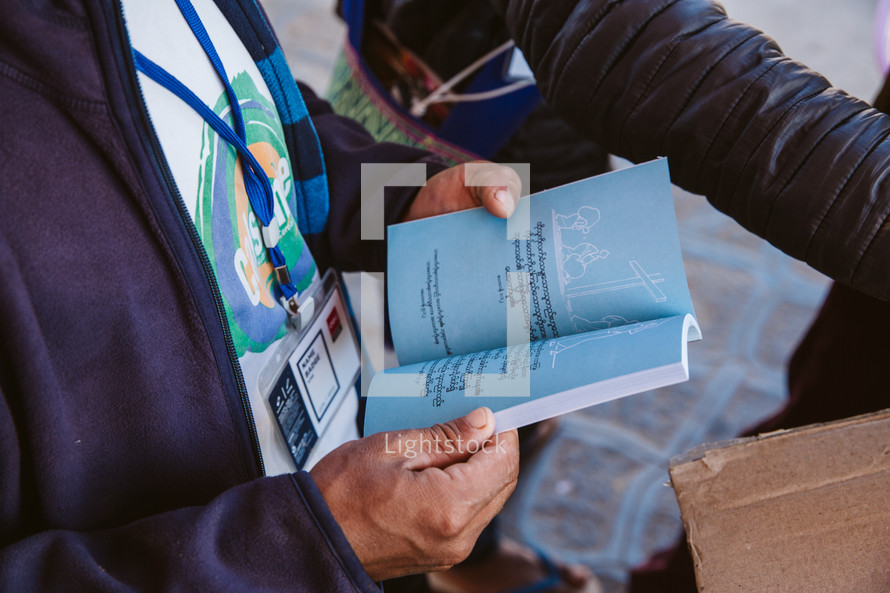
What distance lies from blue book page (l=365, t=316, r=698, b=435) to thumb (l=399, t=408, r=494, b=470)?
0.02m

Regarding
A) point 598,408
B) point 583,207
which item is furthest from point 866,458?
point 598,408

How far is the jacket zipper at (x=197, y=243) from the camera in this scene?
457mm

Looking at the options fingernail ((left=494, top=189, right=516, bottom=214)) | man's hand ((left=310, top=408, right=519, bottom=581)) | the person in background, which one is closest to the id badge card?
man's hand ((left=310, top=408, right=519, bottom=581))

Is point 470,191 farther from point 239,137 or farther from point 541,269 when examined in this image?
point 239,137

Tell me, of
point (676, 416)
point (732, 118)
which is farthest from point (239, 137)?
point (676, 416)

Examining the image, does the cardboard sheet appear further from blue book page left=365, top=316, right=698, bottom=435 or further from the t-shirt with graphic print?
the t-shirt with graphic print

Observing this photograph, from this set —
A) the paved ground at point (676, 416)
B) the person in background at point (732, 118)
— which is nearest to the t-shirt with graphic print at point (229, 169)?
the person in background at point (732, 118)

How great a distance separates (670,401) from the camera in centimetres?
155

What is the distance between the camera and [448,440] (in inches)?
20.6

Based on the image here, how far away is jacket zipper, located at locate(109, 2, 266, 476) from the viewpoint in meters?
0.46

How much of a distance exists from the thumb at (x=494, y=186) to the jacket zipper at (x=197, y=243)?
11.0 inches

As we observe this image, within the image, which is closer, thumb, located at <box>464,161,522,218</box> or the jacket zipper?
the jacket zipper

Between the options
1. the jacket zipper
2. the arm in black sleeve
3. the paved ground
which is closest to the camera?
the jacket zipper

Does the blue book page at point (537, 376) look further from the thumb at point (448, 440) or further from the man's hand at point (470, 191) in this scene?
the man's hand at point (470, 191)
